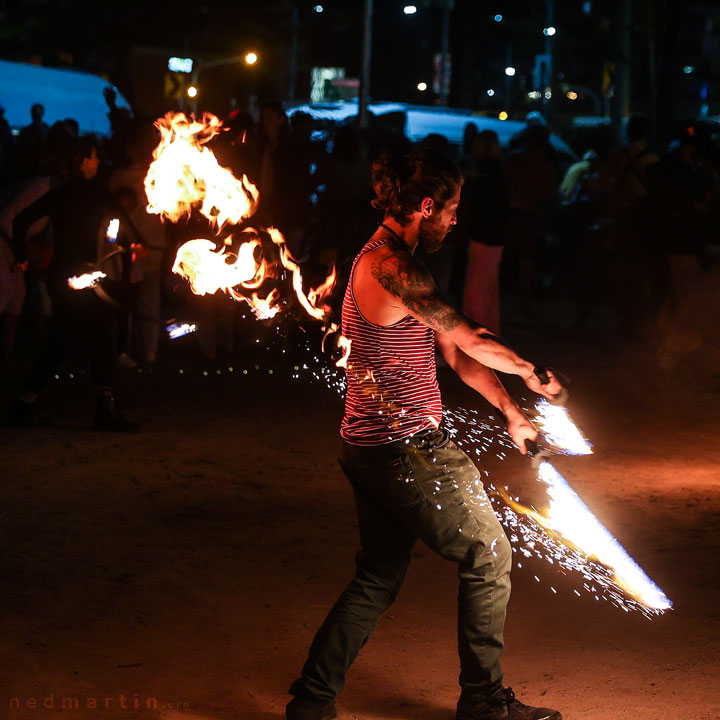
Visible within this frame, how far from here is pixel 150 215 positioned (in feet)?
32.9

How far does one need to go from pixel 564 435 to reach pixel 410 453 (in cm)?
101

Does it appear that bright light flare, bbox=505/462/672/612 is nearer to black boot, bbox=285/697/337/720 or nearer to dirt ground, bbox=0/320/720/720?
dirt ground, bbox=0/320/720/720

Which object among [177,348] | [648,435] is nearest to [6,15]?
[177,348]

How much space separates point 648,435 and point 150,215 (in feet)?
15.3

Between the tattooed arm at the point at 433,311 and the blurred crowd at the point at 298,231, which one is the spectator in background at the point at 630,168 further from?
the tattooed arm at the point at 433,311

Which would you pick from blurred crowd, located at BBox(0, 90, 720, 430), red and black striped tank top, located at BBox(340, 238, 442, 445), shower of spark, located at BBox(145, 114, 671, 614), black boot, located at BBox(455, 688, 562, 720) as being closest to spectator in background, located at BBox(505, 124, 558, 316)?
blurred crowd, located at BBox(0, 90, 720, 430)

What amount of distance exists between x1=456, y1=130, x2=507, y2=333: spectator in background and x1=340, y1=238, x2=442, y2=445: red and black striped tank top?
23.3 feet

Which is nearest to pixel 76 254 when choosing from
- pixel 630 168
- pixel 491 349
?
pixel 491 349

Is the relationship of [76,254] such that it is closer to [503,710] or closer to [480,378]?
[480,378]

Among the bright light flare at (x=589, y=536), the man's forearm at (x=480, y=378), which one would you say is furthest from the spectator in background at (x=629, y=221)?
the man's forearm at (x=480, y=378)

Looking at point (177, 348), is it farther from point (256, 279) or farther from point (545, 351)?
point (256, 279)

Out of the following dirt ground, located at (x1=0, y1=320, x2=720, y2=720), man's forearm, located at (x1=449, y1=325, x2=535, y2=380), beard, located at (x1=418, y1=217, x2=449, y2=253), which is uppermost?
beard, located at (x1=418, y1=217, x2=449, y2=253)

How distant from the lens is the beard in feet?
12.8

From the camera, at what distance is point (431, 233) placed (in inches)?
154
